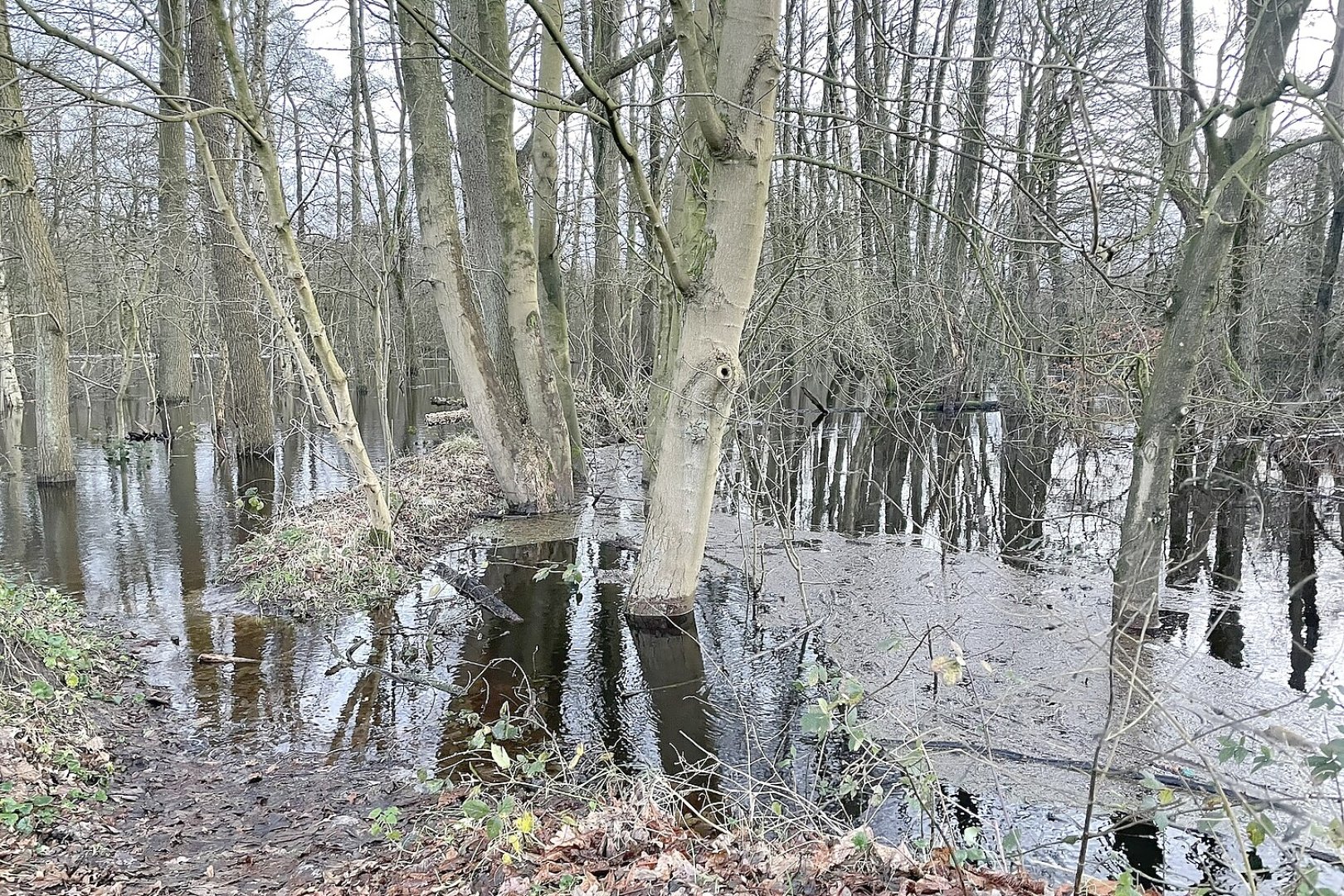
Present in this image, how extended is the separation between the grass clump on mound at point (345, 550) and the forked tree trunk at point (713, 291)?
282 cm

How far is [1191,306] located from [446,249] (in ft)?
25.5

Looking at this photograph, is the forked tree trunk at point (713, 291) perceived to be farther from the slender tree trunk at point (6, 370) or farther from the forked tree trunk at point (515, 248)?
the slender tree trunk at point (6, 370)

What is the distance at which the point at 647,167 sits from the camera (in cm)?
1455

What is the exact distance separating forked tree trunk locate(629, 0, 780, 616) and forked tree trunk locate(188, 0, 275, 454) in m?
9.41

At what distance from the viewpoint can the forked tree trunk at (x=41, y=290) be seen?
1062 cm

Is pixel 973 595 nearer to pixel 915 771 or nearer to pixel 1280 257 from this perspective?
pixel 915 771

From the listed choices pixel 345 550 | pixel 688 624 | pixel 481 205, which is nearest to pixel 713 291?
pixel 688 624

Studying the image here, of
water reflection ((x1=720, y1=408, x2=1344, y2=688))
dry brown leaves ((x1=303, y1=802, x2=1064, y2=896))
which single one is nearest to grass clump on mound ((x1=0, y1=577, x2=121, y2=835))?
dry brown leaves ((x1=303, y1=802, x2=1064, y2=896))

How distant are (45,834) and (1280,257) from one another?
15.7 metres

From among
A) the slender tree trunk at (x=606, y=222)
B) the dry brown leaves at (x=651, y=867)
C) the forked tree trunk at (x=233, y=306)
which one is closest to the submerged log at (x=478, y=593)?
the dry brown leaves at (x=651, y=867)

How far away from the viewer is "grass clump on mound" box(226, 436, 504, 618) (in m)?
7.73

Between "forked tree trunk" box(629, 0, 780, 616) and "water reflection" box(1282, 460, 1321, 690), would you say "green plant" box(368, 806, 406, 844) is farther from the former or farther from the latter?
"water reflection" box(1282, 460, 1321, 690)

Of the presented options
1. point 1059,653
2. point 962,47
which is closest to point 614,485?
point 1059,653

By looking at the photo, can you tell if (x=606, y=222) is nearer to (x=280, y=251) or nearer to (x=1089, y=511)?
(x=280, y=251)
